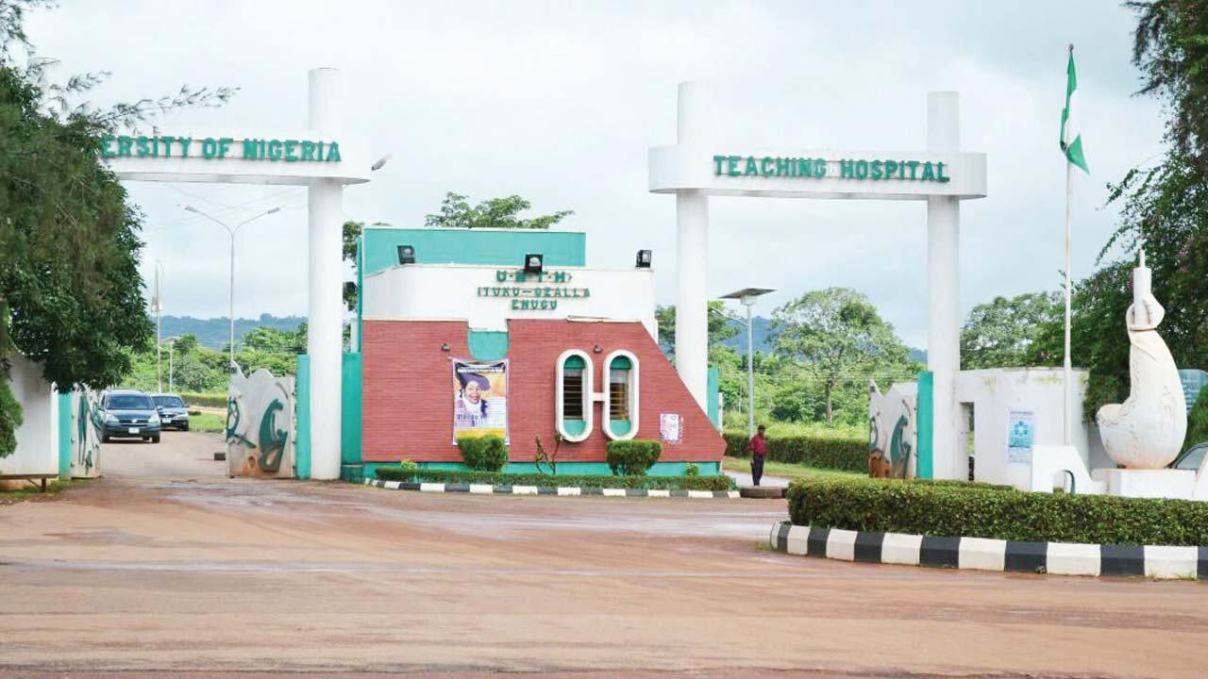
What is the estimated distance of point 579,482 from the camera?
40281 mm

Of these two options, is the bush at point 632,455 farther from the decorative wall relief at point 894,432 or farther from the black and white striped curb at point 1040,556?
the black and white striped curb at point 1040,556

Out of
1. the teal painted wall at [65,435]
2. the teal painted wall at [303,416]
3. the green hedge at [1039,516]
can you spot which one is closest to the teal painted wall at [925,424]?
the teal painted wall at [303,416]

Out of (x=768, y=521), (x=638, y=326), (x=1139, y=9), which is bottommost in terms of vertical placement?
(x=768, y=521)

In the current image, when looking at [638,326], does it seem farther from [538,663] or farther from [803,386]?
[803,386]

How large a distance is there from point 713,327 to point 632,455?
51588 mm

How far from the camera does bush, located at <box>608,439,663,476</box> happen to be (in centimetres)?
4259

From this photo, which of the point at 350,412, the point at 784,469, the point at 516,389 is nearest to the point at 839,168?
the point at 516,389

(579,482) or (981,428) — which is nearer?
(579,482)

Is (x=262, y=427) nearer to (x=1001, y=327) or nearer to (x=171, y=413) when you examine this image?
(x=171, y=413)

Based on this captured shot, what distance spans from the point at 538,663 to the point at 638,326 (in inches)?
1318

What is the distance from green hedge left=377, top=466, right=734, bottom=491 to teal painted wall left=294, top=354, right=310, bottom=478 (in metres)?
3.52

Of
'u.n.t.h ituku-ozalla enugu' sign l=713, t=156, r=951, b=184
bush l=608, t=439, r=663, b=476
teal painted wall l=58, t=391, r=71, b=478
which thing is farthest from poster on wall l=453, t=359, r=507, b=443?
teal painted wall l=58, t=391, r=71, b=478

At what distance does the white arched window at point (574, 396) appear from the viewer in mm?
43469

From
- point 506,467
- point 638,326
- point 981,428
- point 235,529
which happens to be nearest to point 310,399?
point 506,467
